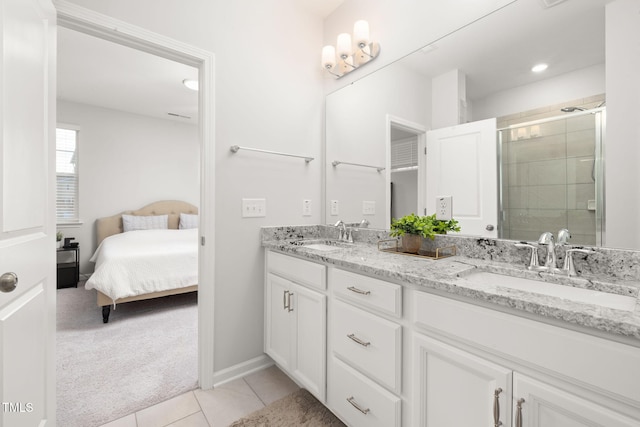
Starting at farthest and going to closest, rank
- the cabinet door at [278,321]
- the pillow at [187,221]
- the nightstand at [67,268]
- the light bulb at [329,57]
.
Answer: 1. the pillow at [187,221]
2. the nightstand at [67,268]
3. the light bulb at [329,57]
4. the cabinet door at [278,321]

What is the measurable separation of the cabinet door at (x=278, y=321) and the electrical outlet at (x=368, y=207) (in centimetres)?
75

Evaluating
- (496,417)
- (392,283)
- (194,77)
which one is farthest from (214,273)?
(194,77)

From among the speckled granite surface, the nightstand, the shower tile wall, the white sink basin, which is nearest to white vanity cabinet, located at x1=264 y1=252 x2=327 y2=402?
the speckled granite surface

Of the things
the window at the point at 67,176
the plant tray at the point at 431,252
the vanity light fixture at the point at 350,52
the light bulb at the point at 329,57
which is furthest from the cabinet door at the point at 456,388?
the window at the point at 67,176

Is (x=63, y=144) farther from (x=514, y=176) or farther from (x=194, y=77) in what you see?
(x=514, y=176)

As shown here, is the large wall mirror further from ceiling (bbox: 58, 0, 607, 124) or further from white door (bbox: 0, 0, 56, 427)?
white door (bbox: 0, 0, 56, 427)

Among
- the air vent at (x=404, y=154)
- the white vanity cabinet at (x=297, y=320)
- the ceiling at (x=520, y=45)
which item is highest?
the ceiling at (x=520, y=45)

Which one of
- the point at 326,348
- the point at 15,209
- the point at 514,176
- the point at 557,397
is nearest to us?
the point at 557,397

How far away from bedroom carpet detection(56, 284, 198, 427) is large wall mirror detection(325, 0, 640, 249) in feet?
5.92

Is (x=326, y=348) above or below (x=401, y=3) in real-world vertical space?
below

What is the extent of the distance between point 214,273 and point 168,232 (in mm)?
2979

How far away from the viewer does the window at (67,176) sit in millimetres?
4262

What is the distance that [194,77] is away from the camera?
11.4ft

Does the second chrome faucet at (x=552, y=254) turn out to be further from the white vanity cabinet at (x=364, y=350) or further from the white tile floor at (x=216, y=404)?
the white tile floor at (x=216, y=404)
